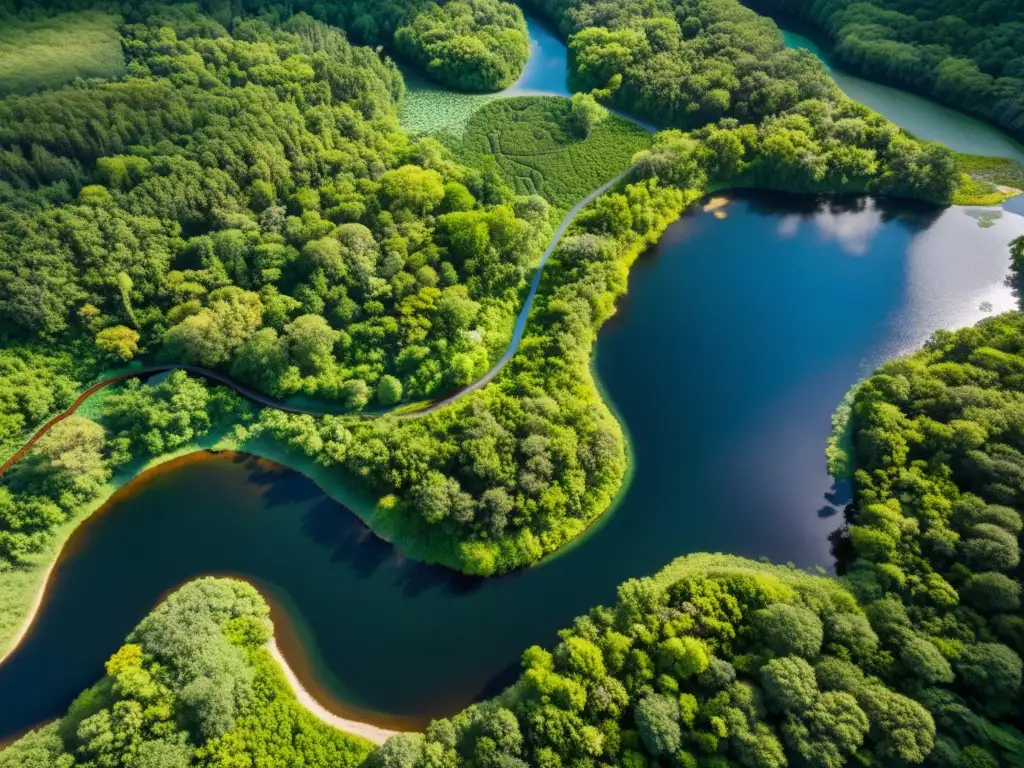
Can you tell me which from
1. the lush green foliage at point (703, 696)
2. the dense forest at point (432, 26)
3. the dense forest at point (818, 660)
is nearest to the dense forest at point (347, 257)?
the dense forest at point (432, 26)

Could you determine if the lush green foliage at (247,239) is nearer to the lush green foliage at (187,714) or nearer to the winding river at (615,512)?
the winding river at (615,512)

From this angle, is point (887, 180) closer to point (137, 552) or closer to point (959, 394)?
point (959, 394)

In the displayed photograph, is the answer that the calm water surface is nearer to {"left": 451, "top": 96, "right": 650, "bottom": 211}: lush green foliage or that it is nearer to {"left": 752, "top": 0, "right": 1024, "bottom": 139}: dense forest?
{"left": 752, "top": 0, "right": 1024, "bottom": 139}: dense forest

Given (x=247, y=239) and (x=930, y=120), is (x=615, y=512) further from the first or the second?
(x=930, y=120)

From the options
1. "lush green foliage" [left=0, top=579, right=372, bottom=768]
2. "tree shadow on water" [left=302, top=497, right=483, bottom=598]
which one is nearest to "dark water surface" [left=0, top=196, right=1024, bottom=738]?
"tree shadow on water" [left=302, top=497, right=483, bottom=598]

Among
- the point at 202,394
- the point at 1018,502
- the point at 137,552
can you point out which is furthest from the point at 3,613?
the point at 1018,502

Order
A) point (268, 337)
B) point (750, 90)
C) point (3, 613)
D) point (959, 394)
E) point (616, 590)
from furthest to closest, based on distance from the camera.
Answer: point (750, 90), point (268, 337), point (959, 394), point (616, 590), point (3, 613)
